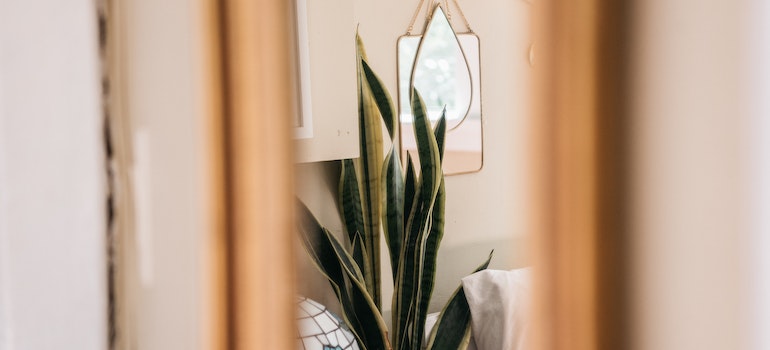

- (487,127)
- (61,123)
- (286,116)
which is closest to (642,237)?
(286,116)

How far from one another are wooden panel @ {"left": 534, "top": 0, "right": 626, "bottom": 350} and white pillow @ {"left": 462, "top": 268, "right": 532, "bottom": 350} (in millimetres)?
1021

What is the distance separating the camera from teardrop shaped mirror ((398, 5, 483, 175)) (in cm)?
204

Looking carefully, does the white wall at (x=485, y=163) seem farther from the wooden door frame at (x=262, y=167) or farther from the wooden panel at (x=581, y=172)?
the wooden panel at (x=581, y=172)

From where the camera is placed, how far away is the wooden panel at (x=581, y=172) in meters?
0.42

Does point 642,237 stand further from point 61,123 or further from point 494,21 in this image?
point 494,21

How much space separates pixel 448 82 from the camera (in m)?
2.15

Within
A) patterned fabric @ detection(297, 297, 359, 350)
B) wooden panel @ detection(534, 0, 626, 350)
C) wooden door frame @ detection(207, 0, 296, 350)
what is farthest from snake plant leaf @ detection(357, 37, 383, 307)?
wooden panel @ detection(534, 0, 626, 350)

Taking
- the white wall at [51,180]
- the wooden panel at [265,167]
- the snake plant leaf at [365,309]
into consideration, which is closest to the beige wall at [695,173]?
the wooden panel at [265,167]

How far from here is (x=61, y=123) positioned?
94 cm

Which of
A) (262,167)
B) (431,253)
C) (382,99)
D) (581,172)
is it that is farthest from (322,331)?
(581,172)

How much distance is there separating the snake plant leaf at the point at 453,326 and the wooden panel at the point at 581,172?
39.3 inches

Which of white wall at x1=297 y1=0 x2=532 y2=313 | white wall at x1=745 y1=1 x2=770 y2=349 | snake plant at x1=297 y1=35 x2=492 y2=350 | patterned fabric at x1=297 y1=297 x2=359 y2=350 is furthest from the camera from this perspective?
white wall at x1=297 y1=0 x2=532 y2=313

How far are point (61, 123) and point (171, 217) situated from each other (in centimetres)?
21

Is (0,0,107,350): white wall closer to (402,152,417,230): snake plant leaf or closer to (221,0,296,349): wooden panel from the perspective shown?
(221,0,296,349): wooden panel
